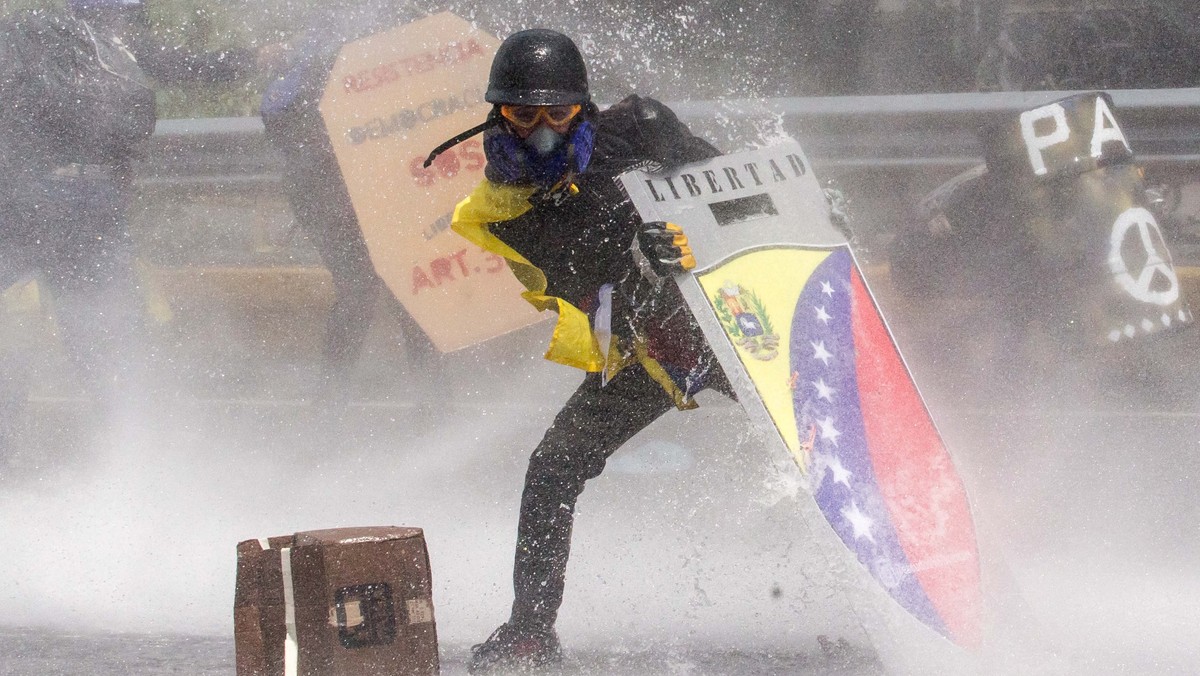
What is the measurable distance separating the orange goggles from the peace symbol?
2.32m

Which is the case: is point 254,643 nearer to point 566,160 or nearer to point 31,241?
point 566,160

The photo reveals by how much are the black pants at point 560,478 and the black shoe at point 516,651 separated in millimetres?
27

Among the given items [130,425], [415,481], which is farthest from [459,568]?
[130,425]

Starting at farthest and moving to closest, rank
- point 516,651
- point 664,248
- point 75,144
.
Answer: point 75,144, point 516,651, point 664,248

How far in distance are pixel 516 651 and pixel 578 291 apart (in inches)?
A: 35.0

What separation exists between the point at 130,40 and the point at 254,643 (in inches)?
120

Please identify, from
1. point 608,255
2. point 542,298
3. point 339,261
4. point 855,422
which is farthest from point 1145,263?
point 339,261

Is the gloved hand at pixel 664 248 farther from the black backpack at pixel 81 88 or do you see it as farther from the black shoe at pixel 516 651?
the black backpack at pixel 81 88

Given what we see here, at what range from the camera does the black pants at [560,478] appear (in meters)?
3.25

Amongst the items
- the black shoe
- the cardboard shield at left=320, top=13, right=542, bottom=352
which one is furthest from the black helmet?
the cardboard shield at left=320, top=13, right=542, bottom=352

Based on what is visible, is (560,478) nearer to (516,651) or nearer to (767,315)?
(516,651)

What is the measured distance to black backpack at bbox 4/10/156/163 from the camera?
15.6 feet

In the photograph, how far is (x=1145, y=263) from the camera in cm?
449

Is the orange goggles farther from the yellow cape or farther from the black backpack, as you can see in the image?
the black backpack
